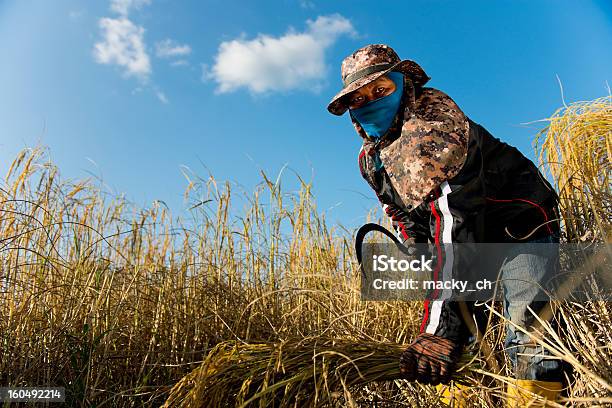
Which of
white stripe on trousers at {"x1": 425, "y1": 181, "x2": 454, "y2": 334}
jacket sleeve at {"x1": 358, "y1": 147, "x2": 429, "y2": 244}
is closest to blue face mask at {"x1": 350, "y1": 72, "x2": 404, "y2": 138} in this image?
jacket sleeve at {"x1": 358, "y1": 147, "x2": 429, "y2": 244}

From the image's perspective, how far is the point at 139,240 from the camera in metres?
3.13

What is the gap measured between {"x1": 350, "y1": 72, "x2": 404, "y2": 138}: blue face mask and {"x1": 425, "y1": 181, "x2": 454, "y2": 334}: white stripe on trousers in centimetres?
37

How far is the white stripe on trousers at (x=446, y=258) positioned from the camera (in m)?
1.65

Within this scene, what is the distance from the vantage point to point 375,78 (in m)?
1.81

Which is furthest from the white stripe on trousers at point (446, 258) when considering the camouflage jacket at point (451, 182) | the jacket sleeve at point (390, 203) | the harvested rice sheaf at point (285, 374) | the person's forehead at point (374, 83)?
the person's forehead at point (374, 83)

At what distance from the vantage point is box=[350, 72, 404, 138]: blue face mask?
1.89 m

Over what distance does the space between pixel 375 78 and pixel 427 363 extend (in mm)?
931

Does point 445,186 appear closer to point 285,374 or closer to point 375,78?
point 375,78

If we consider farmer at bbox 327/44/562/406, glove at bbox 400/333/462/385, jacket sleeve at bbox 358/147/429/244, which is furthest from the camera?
jacket sleeve at bbox 358/147/429/244

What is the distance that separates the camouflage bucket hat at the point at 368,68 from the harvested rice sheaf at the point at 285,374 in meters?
0.85

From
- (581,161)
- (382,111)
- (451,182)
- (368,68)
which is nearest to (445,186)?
(451,182)

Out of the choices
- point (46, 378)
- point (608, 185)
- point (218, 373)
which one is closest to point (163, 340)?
point (46, 378)

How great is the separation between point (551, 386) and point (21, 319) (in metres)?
2.09

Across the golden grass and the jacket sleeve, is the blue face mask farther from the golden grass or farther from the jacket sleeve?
the golden grass
